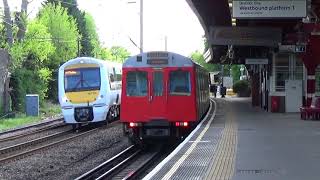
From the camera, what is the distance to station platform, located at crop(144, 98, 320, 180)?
1002cm

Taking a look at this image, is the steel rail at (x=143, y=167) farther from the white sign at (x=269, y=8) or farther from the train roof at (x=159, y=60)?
the white sign at (x=269, y=8)

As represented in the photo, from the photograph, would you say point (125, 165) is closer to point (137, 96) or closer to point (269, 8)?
point (137, 96)

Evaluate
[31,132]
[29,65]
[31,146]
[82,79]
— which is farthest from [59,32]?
[31,146]

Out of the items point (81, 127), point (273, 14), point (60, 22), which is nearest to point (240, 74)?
point (60, 22)

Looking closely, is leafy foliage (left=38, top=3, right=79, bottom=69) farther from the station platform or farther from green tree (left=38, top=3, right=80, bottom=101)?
the station platform

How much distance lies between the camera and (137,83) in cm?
1845

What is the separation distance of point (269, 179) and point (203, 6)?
17.7 metres

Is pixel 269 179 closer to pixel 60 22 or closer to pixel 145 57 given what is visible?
pixel 145 57

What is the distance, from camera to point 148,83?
1831 centimetres

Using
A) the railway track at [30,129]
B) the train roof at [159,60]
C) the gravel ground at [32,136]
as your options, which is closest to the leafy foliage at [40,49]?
the railway track at [30,129]

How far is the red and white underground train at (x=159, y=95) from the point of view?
18203 mm

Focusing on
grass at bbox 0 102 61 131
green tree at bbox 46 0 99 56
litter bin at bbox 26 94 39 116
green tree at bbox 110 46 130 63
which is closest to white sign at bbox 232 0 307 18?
grass at bbox 0 102 61 131

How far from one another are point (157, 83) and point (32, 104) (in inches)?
714

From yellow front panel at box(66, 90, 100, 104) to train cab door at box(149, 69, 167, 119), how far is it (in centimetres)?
778
